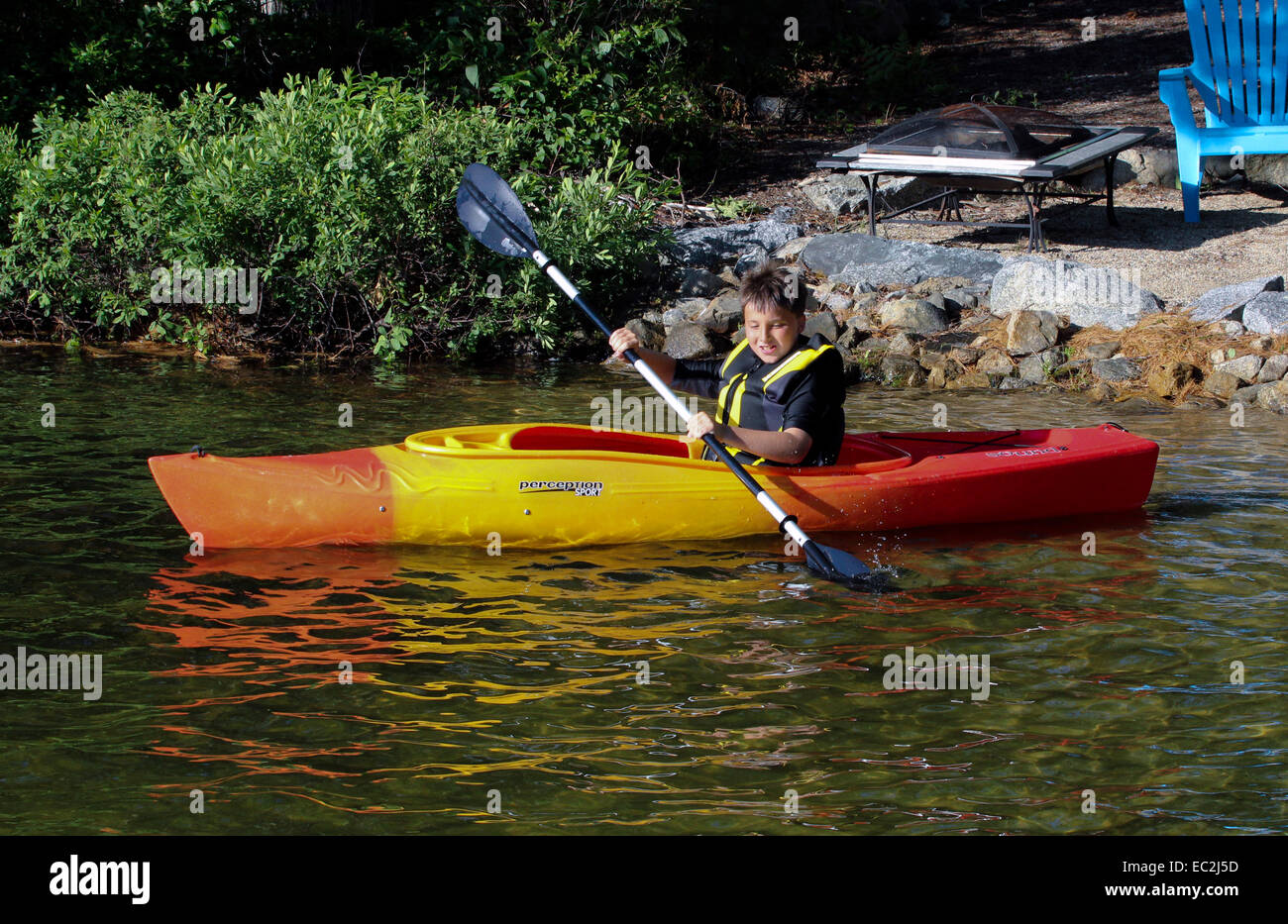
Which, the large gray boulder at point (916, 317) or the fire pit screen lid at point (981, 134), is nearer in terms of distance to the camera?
the large gray boulder at point (916, 317)

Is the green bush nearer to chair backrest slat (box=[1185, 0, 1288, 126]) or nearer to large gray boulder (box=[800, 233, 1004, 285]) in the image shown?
large gray boulder (box=[800, 233, 1004, 285])

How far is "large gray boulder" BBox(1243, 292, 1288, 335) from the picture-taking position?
8.30 m

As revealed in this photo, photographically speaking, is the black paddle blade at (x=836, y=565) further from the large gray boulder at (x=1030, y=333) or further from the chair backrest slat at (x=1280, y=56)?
the chair backrest slat at (x=1280, y=56)

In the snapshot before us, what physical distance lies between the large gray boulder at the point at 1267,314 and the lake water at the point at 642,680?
2299 mm

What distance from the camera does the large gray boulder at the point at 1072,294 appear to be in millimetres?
8906

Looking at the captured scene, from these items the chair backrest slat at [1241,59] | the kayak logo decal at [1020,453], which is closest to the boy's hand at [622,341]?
the kayak logo decal at [1020,453]

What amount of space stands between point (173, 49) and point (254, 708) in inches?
338

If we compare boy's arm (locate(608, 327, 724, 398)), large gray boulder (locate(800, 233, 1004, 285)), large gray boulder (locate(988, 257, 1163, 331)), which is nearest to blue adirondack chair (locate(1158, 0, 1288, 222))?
large gray boulder (locate(988, 257, 1163, 331))

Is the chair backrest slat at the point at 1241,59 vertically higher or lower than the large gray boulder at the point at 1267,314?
higher

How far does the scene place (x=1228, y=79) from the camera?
10172mm

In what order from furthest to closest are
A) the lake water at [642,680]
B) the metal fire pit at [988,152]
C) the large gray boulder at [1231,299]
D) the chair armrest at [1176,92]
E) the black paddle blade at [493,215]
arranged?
the chair armrest at [1176,92] → the metal fire pit at [988,152] → the large gray boulder at [1231,299] → the black paddle blade at [493,215] → the lake water at [642,680]

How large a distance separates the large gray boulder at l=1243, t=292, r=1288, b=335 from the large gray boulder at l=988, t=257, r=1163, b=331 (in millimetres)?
611

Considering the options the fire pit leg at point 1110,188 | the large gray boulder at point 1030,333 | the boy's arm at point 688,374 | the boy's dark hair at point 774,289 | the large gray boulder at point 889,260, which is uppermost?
the fire pit leg at point 1110,188

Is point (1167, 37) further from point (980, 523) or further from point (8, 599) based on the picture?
point (8, 599)
